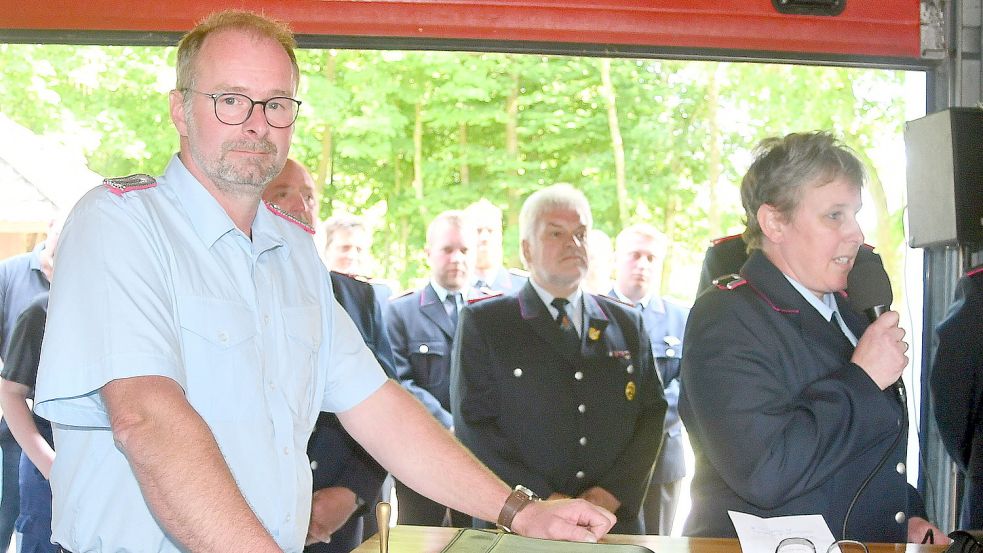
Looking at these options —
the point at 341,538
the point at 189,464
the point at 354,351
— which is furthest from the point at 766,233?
the point at 341,538

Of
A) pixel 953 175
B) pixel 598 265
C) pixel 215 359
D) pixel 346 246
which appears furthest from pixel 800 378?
pixel 598 265

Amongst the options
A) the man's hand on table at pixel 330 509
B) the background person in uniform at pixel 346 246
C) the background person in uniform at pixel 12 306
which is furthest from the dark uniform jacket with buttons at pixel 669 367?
the background person in uniform at pixel 12 306

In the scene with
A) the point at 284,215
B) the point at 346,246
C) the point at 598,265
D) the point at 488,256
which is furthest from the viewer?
the point at 598,265

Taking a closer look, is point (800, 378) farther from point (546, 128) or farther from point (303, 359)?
point (546, 128)

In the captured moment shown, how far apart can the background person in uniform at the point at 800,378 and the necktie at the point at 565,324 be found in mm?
1226

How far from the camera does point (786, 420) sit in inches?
92.0

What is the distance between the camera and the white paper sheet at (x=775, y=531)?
209cm

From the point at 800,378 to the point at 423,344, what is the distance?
2265 millimetres

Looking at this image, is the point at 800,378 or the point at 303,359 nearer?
the point at 303,359

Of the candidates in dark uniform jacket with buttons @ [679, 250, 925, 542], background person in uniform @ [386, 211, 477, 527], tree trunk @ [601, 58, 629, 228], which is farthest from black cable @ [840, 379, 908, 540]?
tree trunk @ [601, 58, 629, 228]

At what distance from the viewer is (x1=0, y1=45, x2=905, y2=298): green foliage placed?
8.81 m

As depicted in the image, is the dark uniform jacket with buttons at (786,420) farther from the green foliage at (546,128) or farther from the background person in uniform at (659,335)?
the green foliage at (546,128)

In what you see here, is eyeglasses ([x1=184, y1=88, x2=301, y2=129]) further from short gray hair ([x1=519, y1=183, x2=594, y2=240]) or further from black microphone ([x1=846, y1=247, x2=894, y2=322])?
short gray hair ([x1=519, y1=183, x2=594, y2=240])

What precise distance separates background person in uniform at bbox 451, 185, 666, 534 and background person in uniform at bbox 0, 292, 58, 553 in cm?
158
